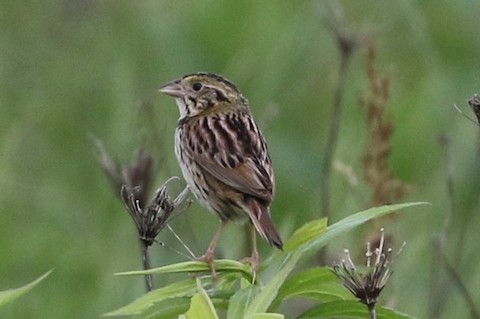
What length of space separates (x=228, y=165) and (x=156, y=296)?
115cm

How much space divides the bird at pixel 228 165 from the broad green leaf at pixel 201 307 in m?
0.81

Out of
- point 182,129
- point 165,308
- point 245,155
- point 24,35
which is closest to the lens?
point 165,308

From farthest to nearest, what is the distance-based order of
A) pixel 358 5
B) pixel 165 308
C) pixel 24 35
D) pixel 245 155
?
pixel 358 5 < pixel 24 35 < pixel 245 155 < pixel 165 308

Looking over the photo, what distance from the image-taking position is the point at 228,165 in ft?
16.3

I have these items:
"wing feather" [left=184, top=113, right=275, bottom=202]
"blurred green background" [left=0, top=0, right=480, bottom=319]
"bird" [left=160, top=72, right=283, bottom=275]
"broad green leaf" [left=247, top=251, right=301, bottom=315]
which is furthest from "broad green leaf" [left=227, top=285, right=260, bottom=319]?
"blurred green background" [left=0, top=0, right=480, bottom=319]

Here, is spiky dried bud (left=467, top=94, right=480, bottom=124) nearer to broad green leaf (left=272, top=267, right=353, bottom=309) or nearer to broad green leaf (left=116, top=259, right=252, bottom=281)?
broad green leaf (left=272, top=267, right=353, bottom=309)

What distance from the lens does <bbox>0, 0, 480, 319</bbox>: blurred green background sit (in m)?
6.60

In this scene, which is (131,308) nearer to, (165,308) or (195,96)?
(165,308)

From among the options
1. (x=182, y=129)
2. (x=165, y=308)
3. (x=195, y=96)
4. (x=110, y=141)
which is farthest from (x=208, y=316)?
(x=110, y=141)

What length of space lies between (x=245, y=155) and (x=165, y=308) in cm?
120

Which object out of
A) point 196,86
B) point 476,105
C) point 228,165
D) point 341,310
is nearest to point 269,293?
point 341,310

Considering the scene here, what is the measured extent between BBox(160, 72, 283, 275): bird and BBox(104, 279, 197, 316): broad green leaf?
1.75 feet

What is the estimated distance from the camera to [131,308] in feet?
12.7

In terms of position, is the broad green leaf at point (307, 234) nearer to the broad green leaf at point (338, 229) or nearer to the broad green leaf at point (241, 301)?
the broad green leaf at point (338, 229)
